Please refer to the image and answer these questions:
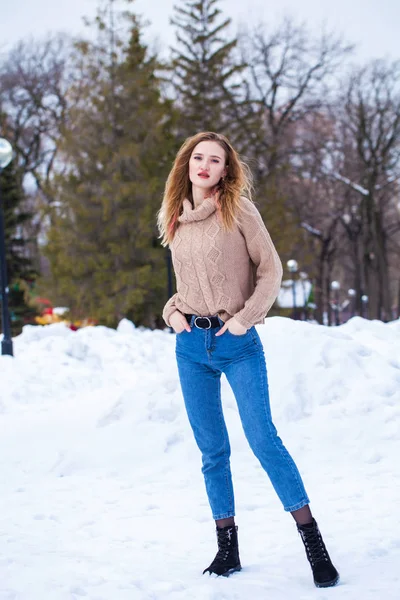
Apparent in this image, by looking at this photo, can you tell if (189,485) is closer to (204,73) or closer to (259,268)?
(259,268)

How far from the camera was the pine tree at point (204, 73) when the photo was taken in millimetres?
29336

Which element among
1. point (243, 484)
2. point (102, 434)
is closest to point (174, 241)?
point (243, 484)

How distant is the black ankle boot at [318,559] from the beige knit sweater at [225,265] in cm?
88

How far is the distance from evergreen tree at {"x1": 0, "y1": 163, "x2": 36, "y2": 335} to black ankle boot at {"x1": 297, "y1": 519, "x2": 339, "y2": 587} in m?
25.5

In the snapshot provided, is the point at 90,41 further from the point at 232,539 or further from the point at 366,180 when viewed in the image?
the point at 232,539

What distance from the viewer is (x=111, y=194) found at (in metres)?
24.5

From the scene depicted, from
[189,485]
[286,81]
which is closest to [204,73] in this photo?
[286,81]

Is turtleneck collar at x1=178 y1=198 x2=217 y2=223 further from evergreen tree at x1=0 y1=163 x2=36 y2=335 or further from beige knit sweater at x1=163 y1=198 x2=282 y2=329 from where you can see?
evergreen tree at x1=0 y1=163 x2=36 y2=335

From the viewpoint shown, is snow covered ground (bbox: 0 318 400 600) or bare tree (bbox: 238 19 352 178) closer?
snow covered ground (bbox: 0 318 400 600)

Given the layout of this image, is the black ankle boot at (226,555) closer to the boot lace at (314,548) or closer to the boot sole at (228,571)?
the boot sole at (228,571)

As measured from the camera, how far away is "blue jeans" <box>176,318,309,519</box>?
116 inches

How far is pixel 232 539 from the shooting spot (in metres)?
3.15

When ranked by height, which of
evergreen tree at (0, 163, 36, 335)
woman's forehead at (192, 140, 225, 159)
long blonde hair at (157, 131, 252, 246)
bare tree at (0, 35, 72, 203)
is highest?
bare tree at (0, 35, 72, 203)

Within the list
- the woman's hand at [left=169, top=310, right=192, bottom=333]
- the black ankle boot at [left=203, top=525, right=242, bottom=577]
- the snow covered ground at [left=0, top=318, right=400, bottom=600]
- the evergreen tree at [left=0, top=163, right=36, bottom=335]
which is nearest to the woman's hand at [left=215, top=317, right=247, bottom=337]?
the woman's hand at [left=169, top=310, right=192, bottom=333]
